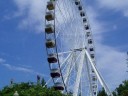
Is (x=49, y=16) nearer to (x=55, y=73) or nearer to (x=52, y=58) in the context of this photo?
(x=52, y=58)

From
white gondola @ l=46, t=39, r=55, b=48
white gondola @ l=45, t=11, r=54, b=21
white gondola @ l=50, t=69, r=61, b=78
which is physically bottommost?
white gondola @ l=50, t=69, r=61, b=78

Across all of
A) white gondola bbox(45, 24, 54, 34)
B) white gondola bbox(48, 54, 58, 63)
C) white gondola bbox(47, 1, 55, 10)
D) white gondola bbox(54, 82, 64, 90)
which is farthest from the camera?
white gondola bbox(47, 1, 55, 10)

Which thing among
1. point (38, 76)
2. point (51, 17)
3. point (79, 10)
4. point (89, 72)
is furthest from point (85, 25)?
point (38, 76)

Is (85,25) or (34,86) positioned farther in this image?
(85,25)

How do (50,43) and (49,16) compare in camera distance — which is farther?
(49,16)

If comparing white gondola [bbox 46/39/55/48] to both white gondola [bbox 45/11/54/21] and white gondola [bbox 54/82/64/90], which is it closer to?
white gondola [bbox 45/11/54/21]

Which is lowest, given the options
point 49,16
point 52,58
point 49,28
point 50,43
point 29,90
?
point 29,90

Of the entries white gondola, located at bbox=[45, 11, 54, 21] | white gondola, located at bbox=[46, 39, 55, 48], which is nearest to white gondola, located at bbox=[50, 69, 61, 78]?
white gondola, located at bbox=[46, 39, 55, 48]

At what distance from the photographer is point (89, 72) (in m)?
65.3

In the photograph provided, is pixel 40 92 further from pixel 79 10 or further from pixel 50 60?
pixel 79 10

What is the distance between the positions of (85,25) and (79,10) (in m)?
2.57

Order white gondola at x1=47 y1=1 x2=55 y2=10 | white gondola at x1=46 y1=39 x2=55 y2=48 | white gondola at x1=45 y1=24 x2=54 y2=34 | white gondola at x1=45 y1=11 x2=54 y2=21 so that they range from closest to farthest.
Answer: white gondola at x1=46 y1=39 x2=55 y2=48 < white gondola at x1=45 y1=24 x2=54 y2=34 < white gondola at x1=45 y1=11 x2=54 y2=21 < white gondola at x1=47 y1=1 x2=55 y2=10

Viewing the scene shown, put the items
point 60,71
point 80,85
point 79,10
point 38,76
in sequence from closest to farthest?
point 60,71 < point 80,85 < point 79,10 < point 38,76

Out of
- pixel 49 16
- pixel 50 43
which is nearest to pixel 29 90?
pixel 50 43
